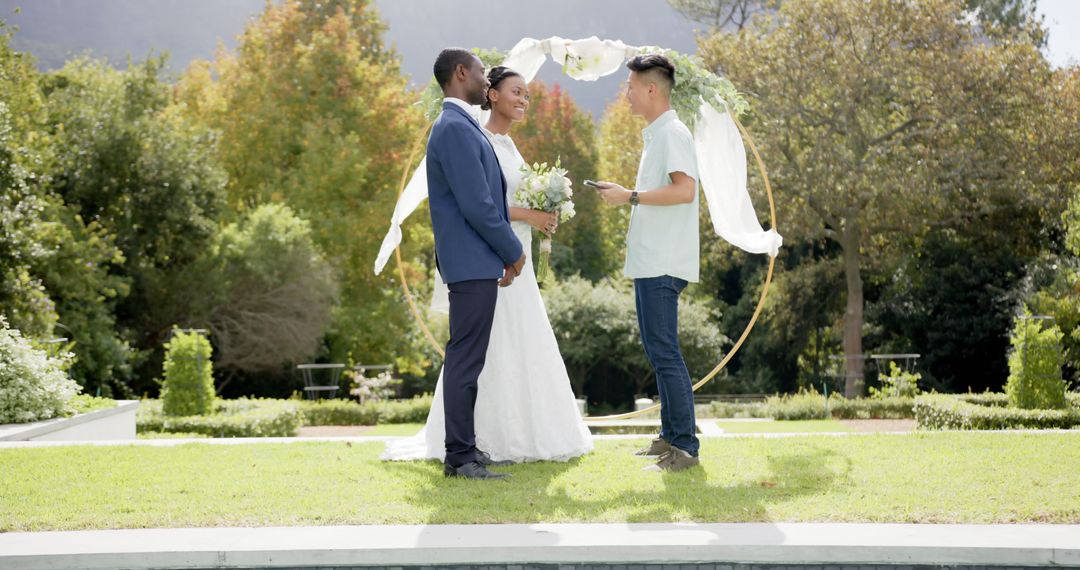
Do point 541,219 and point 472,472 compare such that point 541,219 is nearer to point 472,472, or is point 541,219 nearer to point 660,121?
point 660,121

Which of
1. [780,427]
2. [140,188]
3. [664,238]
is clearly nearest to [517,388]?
[664,238]

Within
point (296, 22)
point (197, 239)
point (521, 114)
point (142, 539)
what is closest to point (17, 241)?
point (197, 239)

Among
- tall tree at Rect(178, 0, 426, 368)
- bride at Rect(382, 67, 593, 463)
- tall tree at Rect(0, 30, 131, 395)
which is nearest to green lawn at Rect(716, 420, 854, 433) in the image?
bride at Rect(382, 67, 593, 463)

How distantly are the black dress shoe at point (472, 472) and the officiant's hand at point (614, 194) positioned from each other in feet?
5.21

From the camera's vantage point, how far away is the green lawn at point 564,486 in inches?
175

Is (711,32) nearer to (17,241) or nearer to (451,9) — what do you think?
(17,241)

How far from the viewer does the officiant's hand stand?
18.4 ft

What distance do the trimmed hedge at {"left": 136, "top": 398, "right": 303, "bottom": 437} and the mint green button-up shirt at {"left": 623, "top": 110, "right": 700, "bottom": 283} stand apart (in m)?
7.16

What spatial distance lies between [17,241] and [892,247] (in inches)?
750

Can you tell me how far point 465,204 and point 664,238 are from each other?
1.16 meters

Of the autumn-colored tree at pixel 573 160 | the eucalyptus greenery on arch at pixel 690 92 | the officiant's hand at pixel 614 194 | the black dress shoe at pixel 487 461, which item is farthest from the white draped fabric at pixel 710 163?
the autumn-colored tree at pixel 573 160

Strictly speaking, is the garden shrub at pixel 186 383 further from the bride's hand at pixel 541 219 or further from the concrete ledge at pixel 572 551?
the concrete ledge at pixel 572 551

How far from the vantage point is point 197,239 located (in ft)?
74.3

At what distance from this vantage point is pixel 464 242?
553 cm
